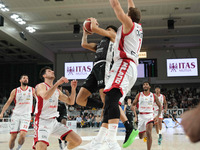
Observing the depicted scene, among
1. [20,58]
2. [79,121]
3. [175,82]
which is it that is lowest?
[79,121]

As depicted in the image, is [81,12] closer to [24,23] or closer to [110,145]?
[24,23]

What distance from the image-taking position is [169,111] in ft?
64.9

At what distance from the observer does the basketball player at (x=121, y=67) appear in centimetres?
308

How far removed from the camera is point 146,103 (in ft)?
24.6

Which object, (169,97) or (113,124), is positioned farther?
(169,97)

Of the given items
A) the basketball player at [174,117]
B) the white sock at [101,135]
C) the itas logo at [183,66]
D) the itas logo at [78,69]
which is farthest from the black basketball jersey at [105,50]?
the itas logo at [183,66]

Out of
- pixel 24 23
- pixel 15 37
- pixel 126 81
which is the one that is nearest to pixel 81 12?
pixel 24 23

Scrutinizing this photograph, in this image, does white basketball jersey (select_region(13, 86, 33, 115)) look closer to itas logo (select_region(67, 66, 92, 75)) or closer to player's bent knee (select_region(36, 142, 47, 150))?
player's bent knee (select_region(36, 142, 47, 150))

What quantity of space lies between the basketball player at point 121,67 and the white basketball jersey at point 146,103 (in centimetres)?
401

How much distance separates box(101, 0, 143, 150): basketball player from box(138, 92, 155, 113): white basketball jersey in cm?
401

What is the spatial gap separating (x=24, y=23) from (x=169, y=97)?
15811 mm

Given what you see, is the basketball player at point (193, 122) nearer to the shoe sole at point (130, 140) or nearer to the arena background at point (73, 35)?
the shoe sole at point (130, 140)

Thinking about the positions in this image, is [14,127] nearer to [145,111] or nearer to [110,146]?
[145,111]

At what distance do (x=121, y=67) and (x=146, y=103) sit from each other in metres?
4.43
